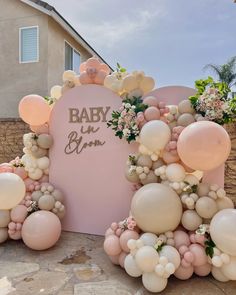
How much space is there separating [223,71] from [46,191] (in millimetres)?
13208

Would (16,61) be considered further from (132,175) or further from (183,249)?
(183,249)

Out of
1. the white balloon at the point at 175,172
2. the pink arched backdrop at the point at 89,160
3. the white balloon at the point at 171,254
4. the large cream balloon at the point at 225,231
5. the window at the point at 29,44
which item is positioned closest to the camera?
the large cream balloon at the point at 225,231

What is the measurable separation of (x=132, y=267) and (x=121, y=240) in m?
0.32

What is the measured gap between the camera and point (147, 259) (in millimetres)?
2494

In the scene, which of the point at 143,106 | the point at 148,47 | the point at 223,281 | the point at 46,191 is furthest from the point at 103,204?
the point at 148,47

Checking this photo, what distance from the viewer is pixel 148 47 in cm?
752

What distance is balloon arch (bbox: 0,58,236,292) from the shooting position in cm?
264

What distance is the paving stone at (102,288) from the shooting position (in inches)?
99.5

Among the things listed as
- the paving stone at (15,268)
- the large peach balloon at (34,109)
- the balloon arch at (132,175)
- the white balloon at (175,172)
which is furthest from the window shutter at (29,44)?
the white balloon at (175,172)

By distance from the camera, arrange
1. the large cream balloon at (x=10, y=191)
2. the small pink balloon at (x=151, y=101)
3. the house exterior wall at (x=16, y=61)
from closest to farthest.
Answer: the small pink balloon at (x=151, y=101) < the large cream balloon at (x=10, y=191) < the house exterior wall at (x=16, y=61)

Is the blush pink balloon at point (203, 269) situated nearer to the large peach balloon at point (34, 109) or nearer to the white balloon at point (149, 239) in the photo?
the white balloon at point (149, 239)

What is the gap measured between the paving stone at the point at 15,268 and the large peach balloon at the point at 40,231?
10.2 inches

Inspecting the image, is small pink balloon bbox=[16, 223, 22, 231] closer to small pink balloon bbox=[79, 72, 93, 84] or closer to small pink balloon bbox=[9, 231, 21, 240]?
small pink balloon bbox=[9, 231, 21, 240]

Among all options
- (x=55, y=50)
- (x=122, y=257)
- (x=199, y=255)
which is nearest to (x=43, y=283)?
(x=122, y=257)
